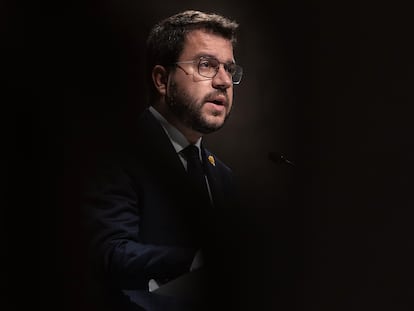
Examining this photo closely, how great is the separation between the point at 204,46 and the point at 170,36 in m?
0.11

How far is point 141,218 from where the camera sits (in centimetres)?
187

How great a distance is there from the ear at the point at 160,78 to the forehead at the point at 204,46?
69 mm

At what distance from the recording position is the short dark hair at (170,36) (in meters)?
1.93

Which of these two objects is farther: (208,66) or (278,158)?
(278,158)

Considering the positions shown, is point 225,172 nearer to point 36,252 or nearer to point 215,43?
point 215,43

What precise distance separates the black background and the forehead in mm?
96

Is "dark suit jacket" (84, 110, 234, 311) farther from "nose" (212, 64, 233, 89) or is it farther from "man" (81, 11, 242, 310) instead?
"nose" (212, 64, 233, 89)

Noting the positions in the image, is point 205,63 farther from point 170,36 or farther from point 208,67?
point 170,36

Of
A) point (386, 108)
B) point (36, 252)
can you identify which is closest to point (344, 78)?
point (386, 108)

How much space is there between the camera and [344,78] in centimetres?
248

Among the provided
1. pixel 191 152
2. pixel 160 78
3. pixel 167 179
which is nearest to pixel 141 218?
pixel 167 179

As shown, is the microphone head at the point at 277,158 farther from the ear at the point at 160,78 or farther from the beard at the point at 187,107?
the ear at the point at 160,78

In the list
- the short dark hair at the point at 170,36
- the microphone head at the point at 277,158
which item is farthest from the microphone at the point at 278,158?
the short dark hair at the point at 170,36

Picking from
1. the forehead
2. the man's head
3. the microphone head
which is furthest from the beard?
the microphone head
